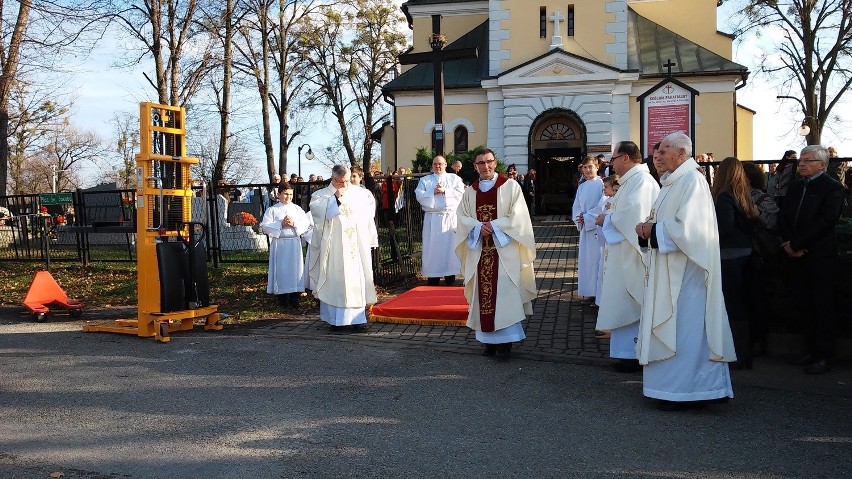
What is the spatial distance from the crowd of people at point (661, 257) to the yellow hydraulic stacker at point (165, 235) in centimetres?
148

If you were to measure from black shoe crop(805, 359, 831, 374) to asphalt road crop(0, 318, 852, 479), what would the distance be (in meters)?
0.16

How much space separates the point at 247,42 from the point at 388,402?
26.4m

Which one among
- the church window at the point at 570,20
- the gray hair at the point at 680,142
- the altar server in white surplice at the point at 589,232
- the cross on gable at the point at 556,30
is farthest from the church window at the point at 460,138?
the gray hair at the point at 680,142

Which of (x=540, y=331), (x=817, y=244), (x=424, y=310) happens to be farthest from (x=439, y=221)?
(x=817, y=244)

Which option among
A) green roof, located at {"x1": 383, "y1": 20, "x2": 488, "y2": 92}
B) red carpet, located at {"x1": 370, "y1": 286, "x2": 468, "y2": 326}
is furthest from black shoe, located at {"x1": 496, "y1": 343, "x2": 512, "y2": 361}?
green roof, located at {"x1": 383, "y1": 20, "x2": 488, "y2": 92}

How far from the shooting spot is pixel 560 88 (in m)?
29.0

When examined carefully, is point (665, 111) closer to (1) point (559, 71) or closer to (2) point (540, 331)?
(2) point (540, 331)

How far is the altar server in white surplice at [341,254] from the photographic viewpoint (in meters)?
9.06

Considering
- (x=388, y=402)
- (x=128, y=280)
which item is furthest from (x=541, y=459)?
(x=128, y=280)

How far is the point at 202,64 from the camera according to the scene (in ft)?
73.6

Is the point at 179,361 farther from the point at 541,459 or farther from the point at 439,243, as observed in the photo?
the point at 439,243

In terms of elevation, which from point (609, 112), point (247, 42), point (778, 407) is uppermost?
point (247, 42)

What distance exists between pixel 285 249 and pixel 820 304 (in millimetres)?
6940

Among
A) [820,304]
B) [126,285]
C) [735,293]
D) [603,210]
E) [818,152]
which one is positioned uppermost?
[818,152]
